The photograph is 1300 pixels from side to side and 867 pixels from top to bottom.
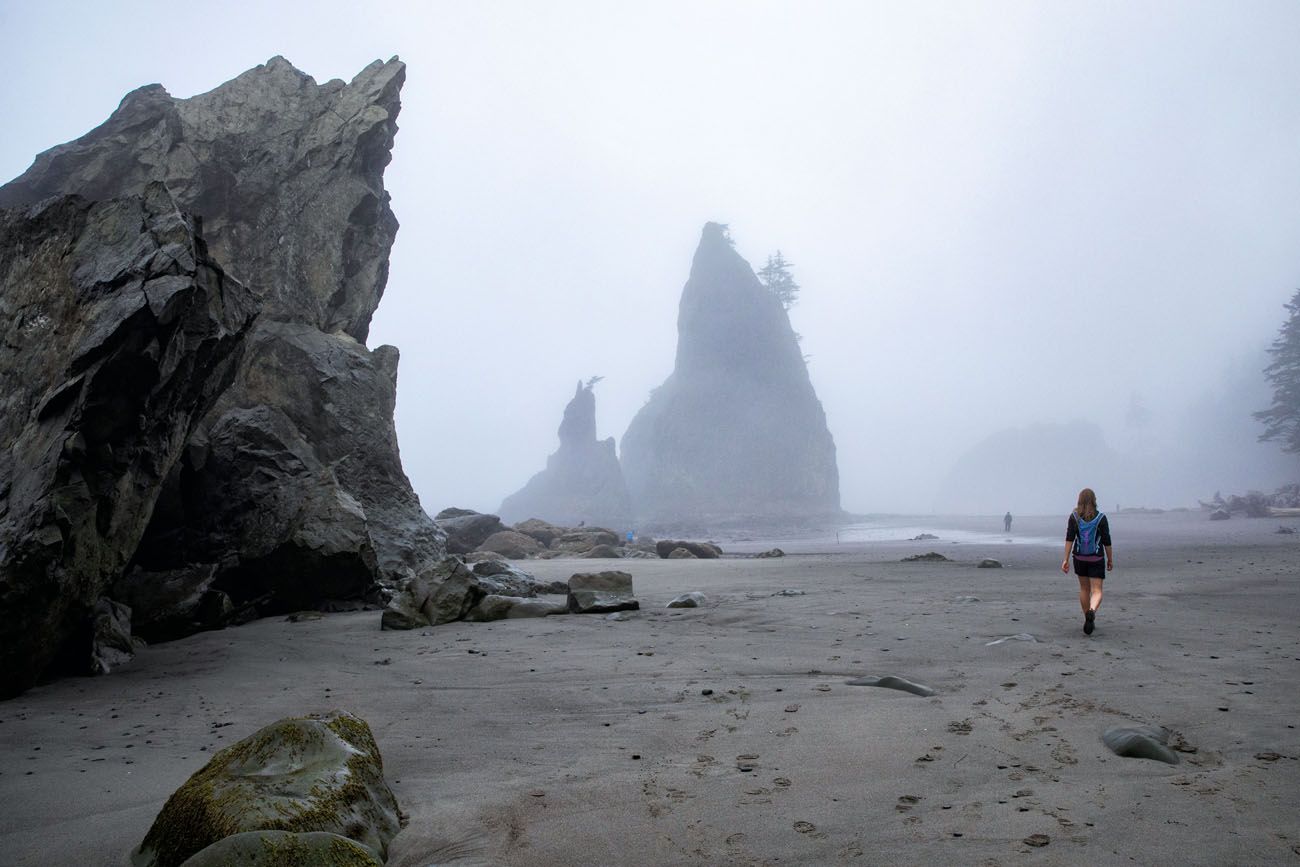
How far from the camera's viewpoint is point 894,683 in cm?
466

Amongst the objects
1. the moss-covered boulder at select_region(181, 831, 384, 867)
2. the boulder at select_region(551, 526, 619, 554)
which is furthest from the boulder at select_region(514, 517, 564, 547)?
the moss-covered boulder at select_region(181, 831, 384, 867)

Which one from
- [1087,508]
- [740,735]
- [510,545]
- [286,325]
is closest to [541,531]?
[510,545]

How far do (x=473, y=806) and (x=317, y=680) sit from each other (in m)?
2.97

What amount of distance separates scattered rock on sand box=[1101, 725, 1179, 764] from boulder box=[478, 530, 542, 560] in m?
22.0

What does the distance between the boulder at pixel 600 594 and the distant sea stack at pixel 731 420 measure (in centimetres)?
6659

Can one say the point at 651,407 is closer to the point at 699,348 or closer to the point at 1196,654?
the point at 699,348

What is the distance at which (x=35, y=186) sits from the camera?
14344mm

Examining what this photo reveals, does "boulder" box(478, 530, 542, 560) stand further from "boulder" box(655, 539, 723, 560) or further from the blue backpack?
the blue backpack

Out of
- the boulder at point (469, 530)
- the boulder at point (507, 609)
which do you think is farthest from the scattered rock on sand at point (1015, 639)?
the boulder at point (469, 530)

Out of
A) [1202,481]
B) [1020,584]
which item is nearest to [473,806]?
[1020,584]

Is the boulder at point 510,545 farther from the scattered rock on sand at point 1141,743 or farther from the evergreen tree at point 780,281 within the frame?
the evergreen tree at point 780,281

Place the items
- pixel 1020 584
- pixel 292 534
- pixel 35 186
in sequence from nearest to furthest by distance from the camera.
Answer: pixel 292 534
pixel 1020 584
pixel 35 186

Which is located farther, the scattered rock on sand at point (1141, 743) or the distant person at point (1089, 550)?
the distant person at point (1089, 550)

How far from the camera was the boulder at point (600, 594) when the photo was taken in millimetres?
8484
